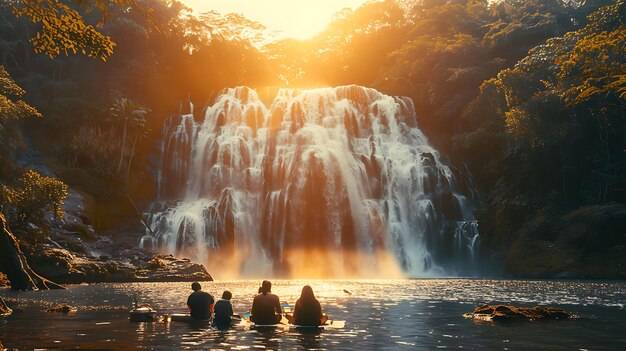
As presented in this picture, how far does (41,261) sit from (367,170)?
94.6 feet

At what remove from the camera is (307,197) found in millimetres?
51812

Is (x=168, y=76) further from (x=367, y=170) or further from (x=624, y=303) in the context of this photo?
(x=624, y=303)

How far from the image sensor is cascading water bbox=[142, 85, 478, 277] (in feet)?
162

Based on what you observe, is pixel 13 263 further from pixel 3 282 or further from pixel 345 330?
pixel 345 330

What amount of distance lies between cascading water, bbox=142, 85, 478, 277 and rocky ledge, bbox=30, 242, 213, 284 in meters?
6.84

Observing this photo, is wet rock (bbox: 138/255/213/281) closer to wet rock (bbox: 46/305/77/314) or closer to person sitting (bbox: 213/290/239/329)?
wet rock (bbox: 46/305/77/314)

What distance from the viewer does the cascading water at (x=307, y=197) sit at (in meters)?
49.4

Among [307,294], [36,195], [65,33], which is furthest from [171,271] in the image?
[65,33]

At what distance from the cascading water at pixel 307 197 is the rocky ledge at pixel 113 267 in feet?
22.4

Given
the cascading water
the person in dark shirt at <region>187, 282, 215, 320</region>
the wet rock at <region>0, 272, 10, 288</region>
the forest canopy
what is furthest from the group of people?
the cascading water

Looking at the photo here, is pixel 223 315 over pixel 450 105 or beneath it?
beneath

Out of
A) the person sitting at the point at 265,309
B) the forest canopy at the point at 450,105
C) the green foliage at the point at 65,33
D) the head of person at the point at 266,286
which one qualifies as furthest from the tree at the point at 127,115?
the green foliage at the point at 65,33

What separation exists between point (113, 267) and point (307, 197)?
1779cm

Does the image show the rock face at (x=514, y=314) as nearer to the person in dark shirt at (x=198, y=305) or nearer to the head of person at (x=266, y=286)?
the head of person at (x=266, y=286)
